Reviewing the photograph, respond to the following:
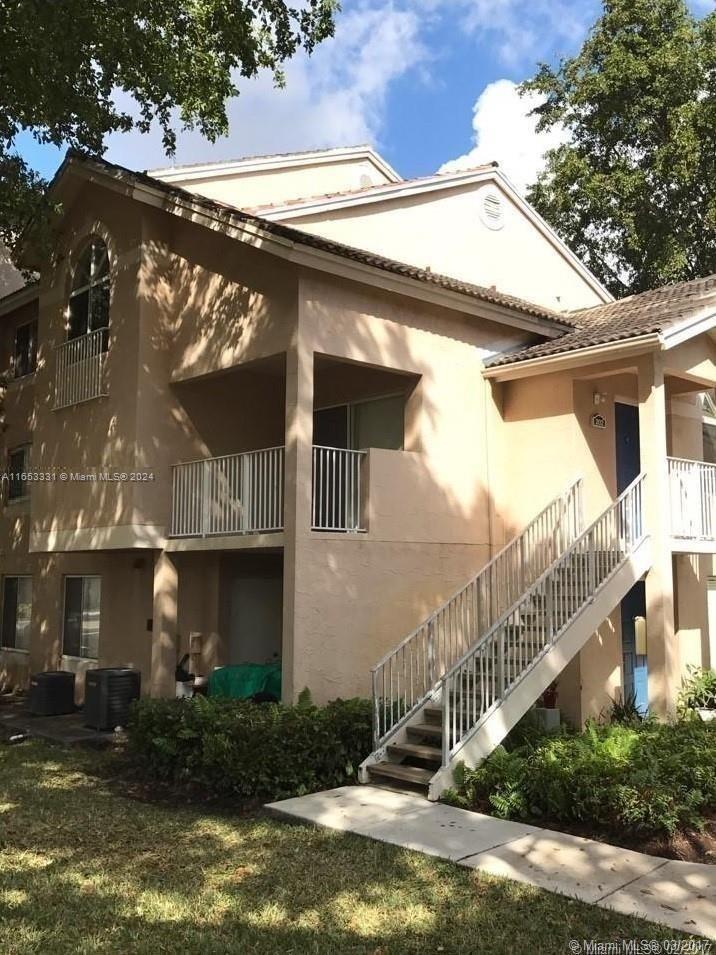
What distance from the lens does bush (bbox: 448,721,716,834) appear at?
687 centimetres

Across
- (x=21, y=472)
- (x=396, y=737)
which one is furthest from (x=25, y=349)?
(x=396, y=737)

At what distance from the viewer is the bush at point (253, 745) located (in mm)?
8266

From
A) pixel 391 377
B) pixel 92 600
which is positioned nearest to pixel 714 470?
pixel 391 377

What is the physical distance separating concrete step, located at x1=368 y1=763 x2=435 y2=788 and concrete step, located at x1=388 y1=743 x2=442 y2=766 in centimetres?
11

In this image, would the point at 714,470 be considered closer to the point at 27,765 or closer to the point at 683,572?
the point at 683,572

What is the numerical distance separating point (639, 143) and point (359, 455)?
16.7 metres

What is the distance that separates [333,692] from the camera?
980cm

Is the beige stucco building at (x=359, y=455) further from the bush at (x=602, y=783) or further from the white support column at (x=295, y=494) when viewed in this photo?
the bush at (x=602, y=783)

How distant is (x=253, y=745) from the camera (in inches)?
328

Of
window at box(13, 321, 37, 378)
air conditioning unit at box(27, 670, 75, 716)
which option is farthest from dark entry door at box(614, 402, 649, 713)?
window at box(13, 321, 37, 378)

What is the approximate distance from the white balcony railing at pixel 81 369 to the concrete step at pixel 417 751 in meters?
7.07

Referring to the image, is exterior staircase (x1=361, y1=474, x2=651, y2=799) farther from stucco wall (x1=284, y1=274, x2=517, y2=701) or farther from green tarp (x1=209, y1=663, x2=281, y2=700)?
green tarp (x1=209, y1=663, x2=281, y2=700)

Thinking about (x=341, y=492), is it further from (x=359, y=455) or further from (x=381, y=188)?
(x=381, y=188)

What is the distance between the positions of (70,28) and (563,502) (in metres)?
8.67
